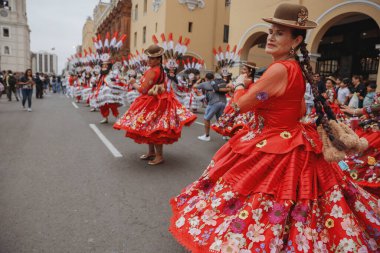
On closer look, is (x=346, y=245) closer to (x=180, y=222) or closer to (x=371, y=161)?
(x=180, y=222)

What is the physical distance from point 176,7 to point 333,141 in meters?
27.2

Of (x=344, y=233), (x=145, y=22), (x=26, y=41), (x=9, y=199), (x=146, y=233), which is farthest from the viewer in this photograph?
(x=26, y=41)

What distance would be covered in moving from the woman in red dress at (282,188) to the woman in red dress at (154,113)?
2.90 m

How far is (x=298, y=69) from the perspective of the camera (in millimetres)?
2252

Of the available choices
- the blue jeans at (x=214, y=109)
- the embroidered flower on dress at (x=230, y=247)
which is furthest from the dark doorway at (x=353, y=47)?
the embroidered flower on dress at (x=230, y=247)

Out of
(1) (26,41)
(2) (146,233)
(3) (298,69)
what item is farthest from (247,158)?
(1) (26,41)

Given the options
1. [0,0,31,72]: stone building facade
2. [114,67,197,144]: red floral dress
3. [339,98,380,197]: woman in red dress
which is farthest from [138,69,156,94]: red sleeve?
[0,0,31,72]: stone building facade

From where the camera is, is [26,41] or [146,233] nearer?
[146,233]

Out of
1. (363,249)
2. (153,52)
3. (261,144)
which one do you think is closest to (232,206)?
(261,144)

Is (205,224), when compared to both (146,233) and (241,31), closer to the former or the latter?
(146,233)

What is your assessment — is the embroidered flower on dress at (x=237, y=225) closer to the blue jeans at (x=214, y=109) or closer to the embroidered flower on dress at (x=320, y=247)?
the embroidered flower on dress at (x=320, y=247)

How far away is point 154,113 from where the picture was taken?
17.5ft

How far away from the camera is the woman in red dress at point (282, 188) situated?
1.97 m

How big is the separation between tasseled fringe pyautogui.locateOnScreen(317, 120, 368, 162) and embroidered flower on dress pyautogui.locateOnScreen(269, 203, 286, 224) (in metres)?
0.42
